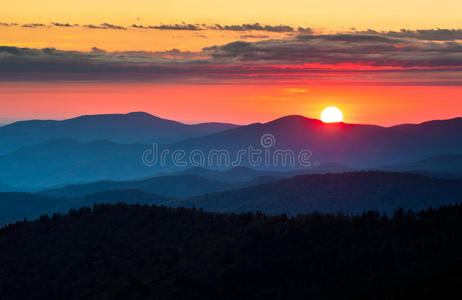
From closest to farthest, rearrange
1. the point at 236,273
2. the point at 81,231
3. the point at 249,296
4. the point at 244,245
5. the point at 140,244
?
the point at 249,296
the point at 236,273
the point at 244,245
the point at 140,244
the point at 81,231

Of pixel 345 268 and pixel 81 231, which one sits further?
pixel 81 231

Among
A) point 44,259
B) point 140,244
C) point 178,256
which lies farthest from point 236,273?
point 44,259

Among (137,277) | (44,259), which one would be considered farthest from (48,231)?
(137,277)

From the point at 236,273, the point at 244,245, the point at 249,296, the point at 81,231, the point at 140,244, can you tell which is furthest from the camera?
the point at 81,231

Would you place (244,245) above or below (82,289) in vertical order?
above

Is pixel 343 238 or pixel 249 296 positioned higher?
pixel 343 238

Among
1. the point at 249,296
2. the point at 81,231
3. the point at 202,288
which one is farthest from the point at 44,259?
the point at 249,296

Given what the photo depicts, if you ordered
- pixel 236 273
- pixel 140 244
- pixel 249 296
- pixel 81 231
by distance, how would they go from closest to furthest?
pixel 249 296, pixel 236 273, pixel 140 244, pixel 81 231

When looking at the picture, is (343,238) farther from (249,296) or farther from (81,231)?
(81,231)

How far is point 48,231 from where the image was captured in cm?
13425

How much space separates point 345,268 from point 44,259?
61.5 meters

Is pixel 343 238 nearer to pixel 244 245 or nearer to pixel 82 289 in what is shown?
pixel 244 245

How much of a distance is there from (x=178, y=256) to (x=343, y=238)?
31.8 metres

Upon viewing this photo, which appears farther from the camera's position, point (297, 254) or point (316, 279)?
point (297, 254)
